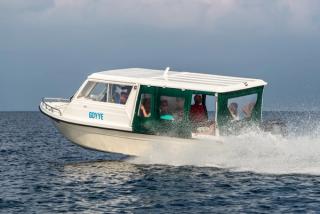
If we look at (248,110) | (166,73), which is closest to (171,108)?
(166,73)

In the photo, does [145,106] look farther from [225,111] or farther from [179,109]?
[225,111]

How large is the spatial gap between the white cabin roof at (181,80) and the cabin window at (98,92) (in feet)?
0.76

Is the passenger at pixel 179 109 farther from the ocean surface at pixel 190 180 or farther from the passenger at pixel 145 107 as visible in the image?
the ocean surface at pixel 190 180

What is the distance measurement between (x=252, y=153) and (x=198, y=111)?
2156mm

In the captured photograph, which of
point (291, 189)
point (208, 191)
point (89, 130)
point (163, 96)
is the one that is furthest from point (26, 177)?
point (291, 189)

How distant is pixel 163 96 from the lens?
947 inches

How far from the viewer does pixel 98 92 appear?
24734 millimetres

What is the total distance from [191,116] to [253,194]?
4.41 meters

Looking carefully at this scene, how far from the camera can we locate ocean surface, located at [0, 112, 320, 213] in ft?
62.8

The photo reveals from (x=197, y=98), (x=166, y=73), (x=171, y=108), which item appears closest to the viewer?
(x=197, y=98)

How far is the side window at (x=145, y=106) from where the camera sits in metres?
24.1

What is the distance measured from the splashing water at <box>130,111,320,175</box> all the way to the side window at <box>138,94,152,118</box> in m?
1.09

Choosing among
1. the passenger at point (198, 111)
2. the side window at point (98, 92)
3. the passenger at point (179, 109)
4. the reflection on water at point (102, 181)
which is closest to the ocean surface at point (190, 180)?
the reflection on water at point (102, 181)

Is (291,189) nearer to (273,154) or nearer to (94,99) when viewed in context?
(273,154)
